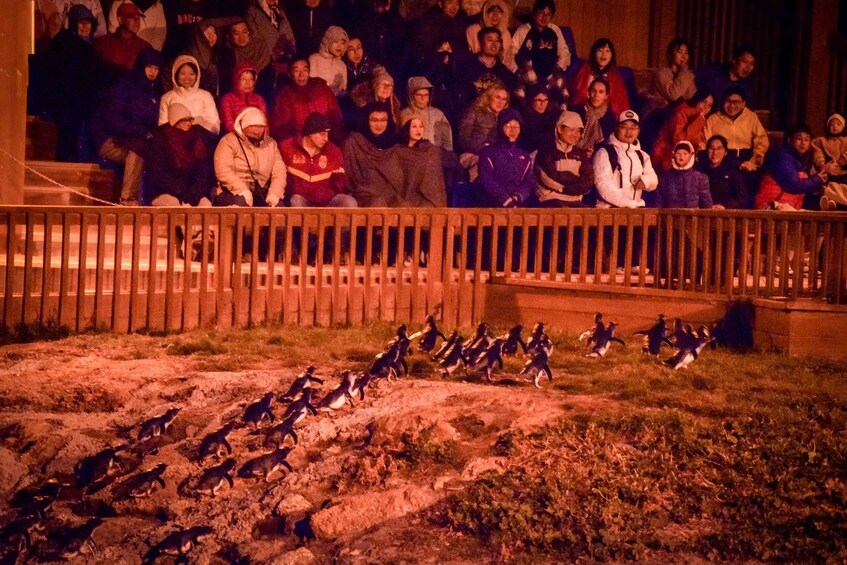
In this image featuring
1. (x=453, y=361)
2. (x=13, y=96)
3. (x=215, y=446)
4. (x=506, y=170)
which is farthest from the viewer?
(x=506, y=170)

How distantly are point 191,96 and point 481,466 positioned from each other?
7.04 metres

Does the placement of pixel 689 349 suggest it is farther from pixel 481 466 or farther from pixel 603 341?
pixel 481 466

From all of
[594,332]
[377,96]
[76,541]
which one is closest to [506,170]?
[377,96]

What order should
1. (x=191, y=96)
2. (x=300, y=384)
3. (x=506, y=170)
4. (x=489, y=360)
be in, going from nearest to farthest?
(x=300, y=384) < (x=489, y=360) < (x=191, y=96) < (x=506, y=170)

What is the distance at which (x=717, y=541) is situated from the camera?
7008 millimetres

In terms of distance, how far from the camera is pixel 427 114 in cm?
1428

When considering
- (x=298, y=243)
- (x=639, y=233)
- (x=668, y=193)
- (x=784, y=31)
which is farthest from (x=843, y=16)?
(x=298, y=243)

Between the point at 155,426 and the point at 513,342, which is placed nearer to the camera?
the point at 155,426

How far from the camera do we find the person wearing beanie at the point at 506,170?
13789 mm

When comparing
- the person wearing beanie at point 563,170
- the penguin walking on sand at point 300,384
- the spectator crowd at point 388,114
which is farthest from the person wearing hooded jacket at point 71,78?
the penguin walking on sand at point 300,384

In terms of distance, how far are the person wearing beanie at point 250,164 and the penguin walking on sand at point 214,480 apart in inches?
222

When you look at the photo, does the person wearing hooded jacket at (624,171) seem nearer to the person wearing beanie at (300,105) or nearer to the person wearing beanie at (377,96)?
the person wearing beanie at (377,96)

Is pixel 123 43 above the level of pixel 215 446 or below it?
above

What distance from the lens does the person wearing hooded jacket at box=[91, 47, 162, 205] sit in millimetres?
13188
